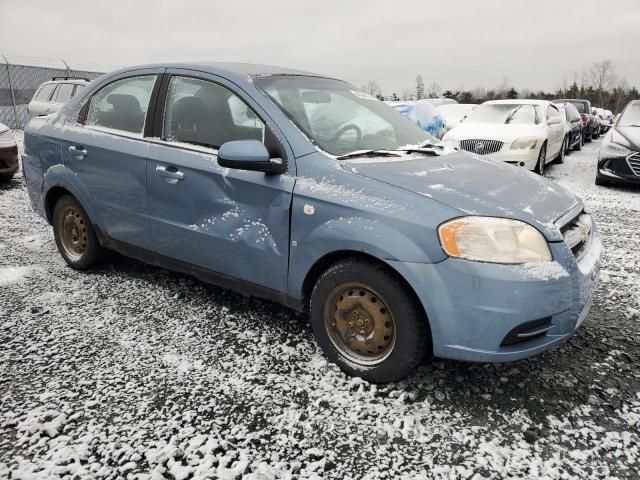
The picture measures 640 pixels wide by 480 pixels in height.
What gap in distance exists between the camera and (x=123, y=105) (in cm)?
350

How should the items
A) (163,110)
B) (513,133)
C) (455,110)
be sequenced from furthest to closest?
(455,110) → (513,133) → (163,110)

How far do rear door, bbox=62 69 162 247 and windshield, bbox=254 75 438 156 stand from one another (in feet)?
3.24

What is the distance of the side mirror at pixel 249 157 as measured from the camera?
2.57 m

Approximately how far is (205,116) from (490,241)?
1885mm

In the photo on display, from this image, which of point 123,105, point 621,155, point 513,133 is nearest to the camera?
point 123,105

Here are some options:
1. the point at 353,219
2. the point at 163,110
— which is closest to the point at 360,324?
the point at 353,219

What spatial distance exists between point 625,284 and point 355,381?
2.75 meters

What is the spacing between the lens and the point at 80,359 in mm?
2732

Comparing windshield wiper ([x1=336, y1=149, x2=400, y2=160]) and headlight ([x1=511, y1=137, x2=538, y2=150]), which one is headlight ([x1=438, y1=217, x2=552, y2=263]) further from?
headlight ([x1=511, y1=137, x2=538, y2=150])

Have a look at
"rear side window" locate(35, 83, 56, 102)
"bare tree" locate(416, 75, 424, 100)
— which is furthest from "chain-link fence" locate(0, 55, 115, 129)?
"bare tree" locate(416, 75, 424, 100)

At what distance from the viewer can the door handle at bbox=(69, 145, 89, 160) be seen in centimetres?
358

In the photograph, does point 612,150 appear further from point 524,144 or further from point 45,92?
point 45,92

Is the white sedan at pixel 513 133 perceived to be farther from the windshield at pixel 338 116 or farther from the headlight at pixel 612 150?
the windshield at pixel 338 116

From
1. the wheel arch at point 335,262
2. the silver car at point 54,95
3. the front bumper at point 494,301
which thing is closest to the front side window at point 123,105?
the wheel arch at point 335,262
